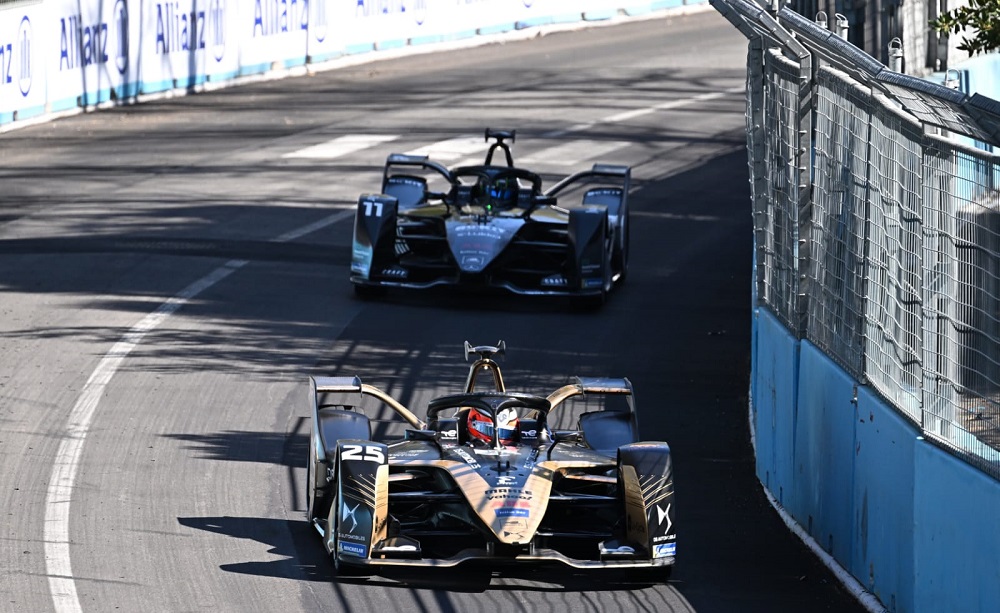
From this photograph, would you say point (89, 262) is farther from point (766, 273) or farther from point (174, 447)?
point (766, 273)

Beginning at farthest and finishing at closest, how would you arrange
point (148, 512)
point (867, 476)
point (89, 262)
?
point (89, 262) → point (148, 512) → point (867, 476)

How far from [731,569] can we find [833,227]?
7.38ft

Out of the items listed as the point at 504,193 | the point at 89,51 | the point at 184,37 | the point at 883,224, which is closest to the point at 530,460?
the point at 883,224

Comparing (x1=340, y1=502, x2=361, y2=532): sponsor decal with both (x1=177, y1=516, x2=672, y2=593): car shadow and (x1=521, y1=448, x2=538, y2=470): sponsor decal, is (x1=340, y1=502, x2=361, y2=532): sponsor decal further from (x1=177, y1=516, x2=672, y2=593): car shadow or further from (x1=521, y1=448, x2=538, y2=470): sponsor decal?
(x1=521, y1=448, x2=538, y2=470): sponsor decal

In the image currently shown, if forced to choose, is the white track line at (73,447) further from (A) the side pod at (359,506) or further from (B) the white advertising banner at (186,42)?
(B) the white advertising banner at (186,42)

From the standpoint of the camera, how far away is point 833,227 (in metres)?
11.2

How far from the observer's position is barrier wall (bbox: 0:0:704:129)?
2779cm

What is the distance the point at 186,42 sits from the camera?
31.5 meters

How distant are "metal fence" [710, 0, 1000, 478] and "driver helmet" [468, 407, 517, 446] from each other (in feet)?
6.85

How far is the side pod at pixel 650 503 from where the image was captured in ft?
34.2

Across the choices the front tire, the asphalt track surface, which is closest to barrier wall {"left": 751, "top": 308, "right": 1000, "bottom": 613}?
the asphalt track surface

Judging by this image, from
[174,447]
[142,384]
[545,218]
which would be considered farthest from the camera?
[545,218]

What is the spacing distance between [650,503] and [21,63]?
1934 centimetres

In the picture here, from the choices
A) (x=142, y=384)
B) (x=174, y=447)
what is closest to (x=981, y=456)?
(x=174, y=447)
